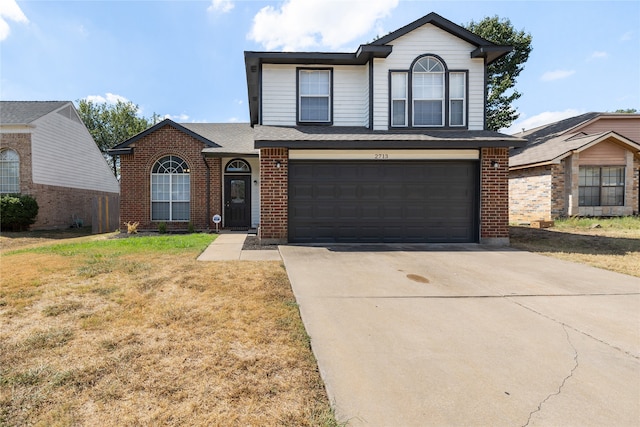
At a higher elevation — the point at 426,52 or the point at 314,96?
the point at 426,52

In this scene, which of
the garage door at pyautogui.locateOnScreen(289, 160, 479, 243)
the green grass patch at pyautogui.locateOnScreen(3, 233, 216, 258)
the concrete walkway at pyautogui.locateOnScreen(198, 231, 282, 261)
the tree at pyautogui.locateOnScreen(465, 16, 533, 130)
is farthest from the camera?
the tree at pyautogui.locateOnScreen(465, 16, 533, 130)

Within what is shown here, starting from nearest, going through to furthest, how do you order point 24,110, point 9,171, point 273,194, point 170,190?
point 273,194 → point 170,190 → point 9,171 → point 24,110

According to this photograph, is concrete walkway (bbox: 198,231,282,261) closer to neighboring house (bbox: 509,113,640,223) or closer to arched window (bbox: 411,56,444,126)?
arched window (bbox: 411,56,444,126)

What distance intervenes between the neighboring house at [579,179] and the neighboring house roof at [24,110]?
25301 millimetres

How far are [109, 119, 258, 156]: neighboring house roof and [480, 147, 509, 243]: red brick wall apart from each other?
8.20 metres

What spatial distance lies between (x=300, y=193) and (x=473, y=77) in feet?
23.4

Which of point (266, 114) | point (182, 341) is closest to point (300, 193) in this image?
point (266, 114)

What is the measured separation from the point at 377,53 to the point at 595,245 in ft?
28.6

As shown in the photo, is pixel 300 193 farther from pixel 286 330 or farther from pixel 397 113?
pixel 286 330

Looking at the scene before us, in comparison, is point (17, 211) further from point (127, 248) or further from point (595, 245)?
point (595, 245)

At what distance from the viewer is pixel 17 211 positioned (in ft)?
48.4

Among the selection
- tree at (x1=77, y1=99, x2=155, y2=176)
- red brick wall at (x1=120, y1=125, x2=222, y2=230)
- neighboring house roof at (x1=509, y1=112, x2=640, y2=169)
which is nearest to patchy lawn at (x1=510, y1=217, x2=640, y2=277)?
neighboring house roof at (x1=509, y1=112, x2=640, y2=169)

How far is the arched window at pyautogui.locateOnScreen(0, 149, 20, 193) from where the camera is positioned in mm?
15930

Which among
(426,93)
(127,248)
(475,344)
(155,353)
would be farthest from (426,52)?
(155,353)
